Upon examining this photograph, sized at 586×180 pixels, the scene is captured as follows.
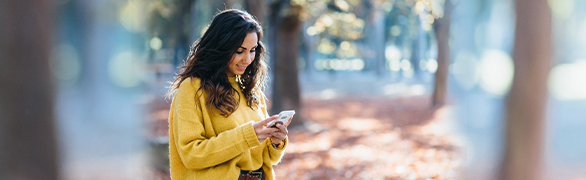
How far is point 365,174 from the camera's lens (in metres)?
6.97

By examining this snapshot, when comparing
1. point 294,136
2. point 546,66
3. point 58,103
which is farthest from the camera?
point 294,136

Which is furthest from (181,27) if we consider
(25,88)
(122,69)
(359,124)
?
(25,88)

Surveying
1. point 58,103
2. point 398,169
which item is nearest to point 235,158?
point 58,103

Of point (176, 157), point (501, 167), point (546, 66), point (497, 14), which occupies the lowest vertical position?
point (501, 167)

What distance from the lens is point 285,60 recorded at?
11133mm

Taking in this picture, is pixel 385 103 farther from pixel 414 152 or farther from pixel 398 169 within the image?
pixel 398 169

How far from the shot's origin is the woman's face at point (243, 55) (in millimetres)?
2189

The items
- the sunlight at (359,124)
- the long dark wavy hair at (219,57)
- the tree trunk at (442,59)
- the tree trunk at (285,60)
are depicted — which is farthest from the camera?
the tree trunk at (442,59)

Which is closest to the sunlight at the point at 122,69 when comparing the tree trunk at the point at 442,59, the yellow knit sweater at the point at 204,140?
the yellow knit sweater at the point at 204,140

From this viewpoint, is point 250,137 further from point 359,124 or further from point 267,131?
point 359,124

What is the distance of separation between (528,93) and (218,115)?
3091 millimetres

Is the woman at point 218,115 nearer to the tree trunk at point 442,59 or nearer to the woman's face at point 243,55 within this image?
the woman's face at point 243,55

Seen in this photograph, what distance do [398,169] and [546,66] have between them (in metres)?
3.65

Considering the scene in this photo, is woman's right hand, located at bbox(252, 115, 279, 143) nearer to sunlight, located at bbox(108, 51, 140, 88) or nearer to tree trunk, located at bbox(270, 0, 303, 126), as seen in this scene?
sunlight, located at bbox(108, 51, 140, 88)
